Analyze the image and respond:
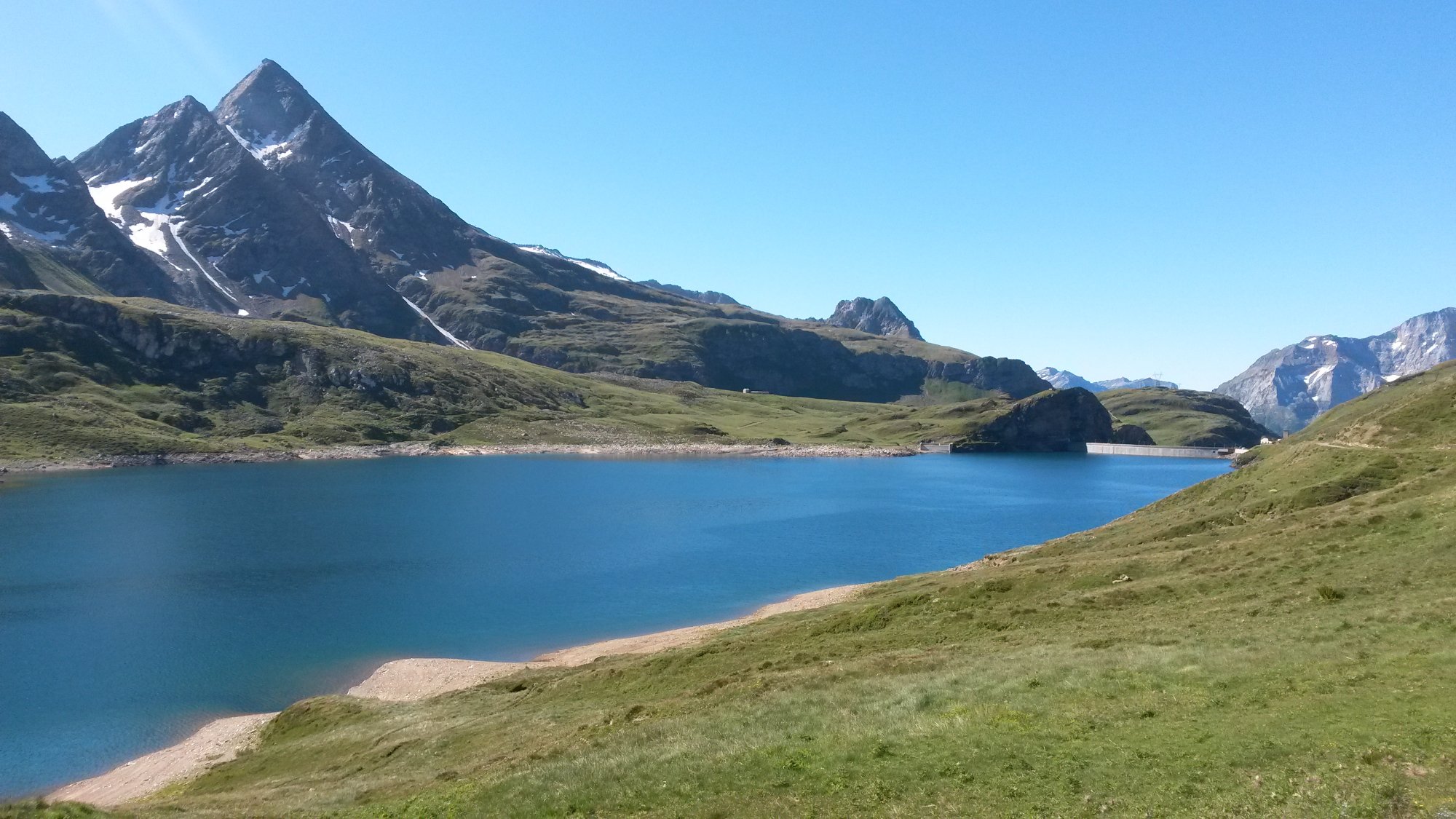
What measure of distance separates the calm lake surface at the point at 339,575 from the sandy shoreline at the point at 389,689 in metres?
2.63

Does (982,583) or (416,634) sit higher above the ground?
(982,583)

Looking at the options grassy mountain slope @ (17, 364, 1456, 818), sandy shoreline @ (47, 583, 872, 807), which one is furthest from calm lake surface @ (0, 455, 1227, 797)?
grassy mountain slope @ (17, 364, 1456, 818)

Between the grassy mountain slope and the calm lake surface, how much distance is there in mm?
18114

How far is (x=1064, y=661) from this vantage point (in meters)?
30.8

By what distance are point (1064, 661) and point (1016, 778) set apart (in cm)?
1152

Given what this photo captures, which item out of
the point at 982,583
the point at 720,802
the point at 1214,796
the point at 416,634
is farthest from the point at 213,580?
the point at 1214,796

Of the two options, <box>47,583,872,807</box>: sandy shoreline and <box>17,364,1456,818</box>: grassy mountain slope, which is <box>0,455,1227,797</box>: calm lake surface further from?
<box>17,364,1456,818</box>: grassy mountain slope

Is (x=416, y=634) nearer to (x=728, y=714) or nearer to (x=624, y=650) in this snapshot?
(x=624, y=650)

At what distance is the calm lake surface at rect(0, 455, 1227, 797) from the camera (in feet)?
201

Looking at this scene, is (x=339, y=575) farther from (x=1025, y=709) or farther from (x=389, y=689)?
(x=1025, y=709)

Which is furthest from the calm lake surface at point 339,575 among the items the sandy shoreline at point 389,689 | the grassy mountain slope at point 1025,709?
the grassy mountain slope at point 1025,709

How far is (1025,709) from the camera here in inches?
1020

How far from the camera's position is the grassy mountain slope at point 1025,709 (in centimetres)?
1978

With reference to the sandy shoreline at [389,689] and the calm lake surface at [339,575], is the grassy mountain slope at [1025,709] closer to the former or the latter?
the sandy shoreline at [389,689]
